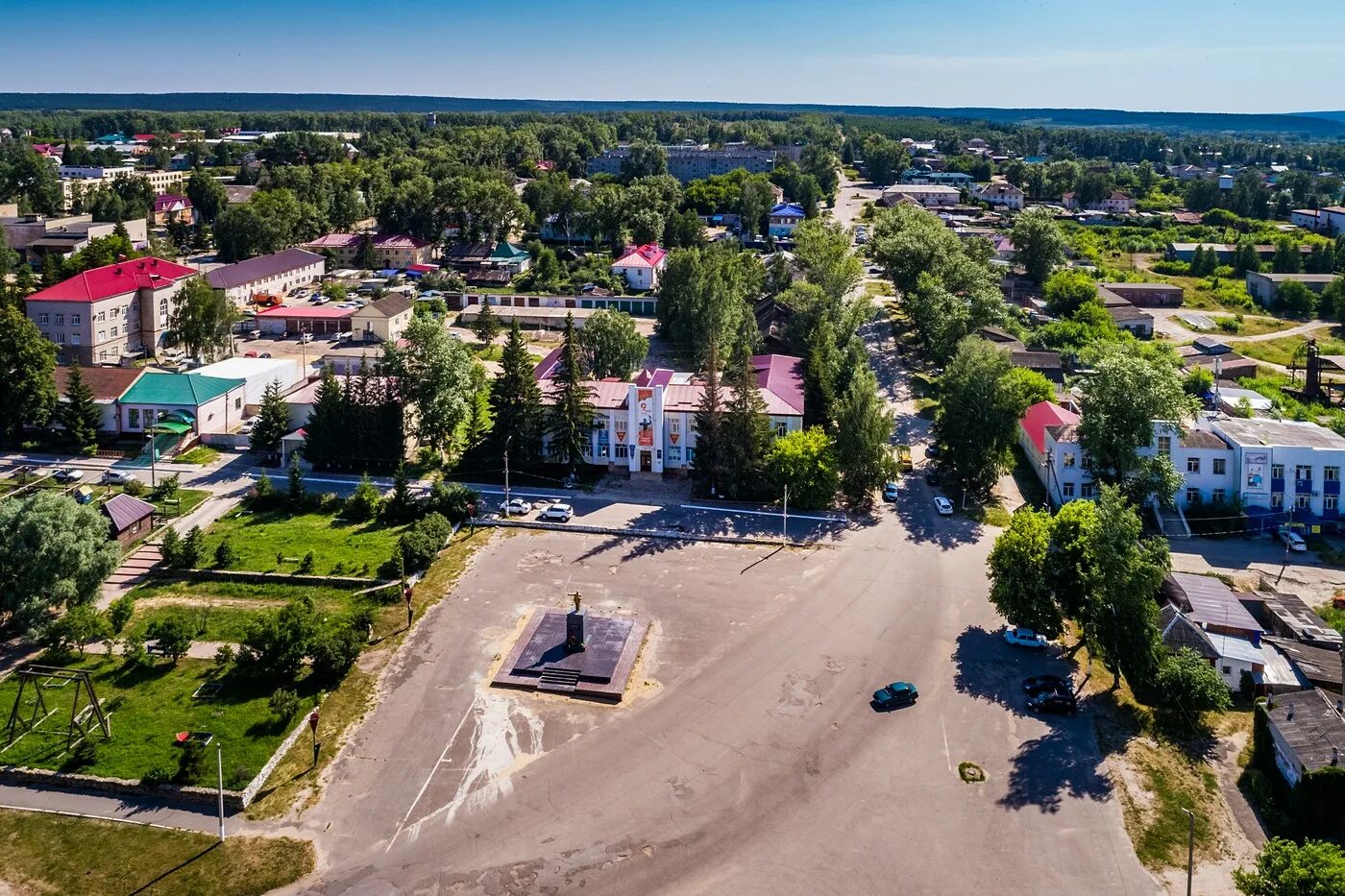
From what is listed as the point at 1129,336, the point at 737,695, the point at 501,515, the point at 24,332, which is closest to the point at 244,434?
the point at 24,332

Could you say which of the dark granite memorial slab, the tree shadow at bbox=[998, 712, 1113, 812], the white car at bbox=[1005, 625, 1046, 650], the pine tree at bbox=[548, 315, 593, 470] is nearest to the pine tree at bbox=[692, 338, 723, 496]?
the pine tree at bbox=[548, 315, 593, 470]

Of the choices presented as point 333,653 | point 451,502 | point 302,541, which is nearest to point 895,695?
point 333,653

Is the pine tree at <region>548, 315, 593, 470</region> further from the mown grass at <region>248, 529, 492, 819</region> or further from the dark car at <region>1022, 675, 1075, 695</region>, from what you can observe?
the dark car at <region>1022, 675, 1075, 695</region>

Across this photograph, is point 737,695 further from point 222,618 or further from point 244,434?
point 244,434

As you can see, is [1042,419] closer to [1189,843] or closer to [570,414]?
[570,414]

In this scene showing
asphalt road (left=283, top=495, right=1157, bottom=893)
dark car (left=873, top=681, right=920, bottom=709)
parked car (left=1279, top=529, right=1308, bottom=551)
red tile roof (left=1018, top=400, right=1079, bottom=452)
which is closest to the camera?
asphalt road (left=283, top=495, right=1157, bottom=893)

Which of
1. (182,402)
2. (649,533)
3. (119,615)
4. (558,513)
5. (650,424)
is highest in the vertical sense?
(182,402)

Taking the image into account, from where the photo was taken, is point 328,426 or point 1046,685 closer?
point 1046,685
